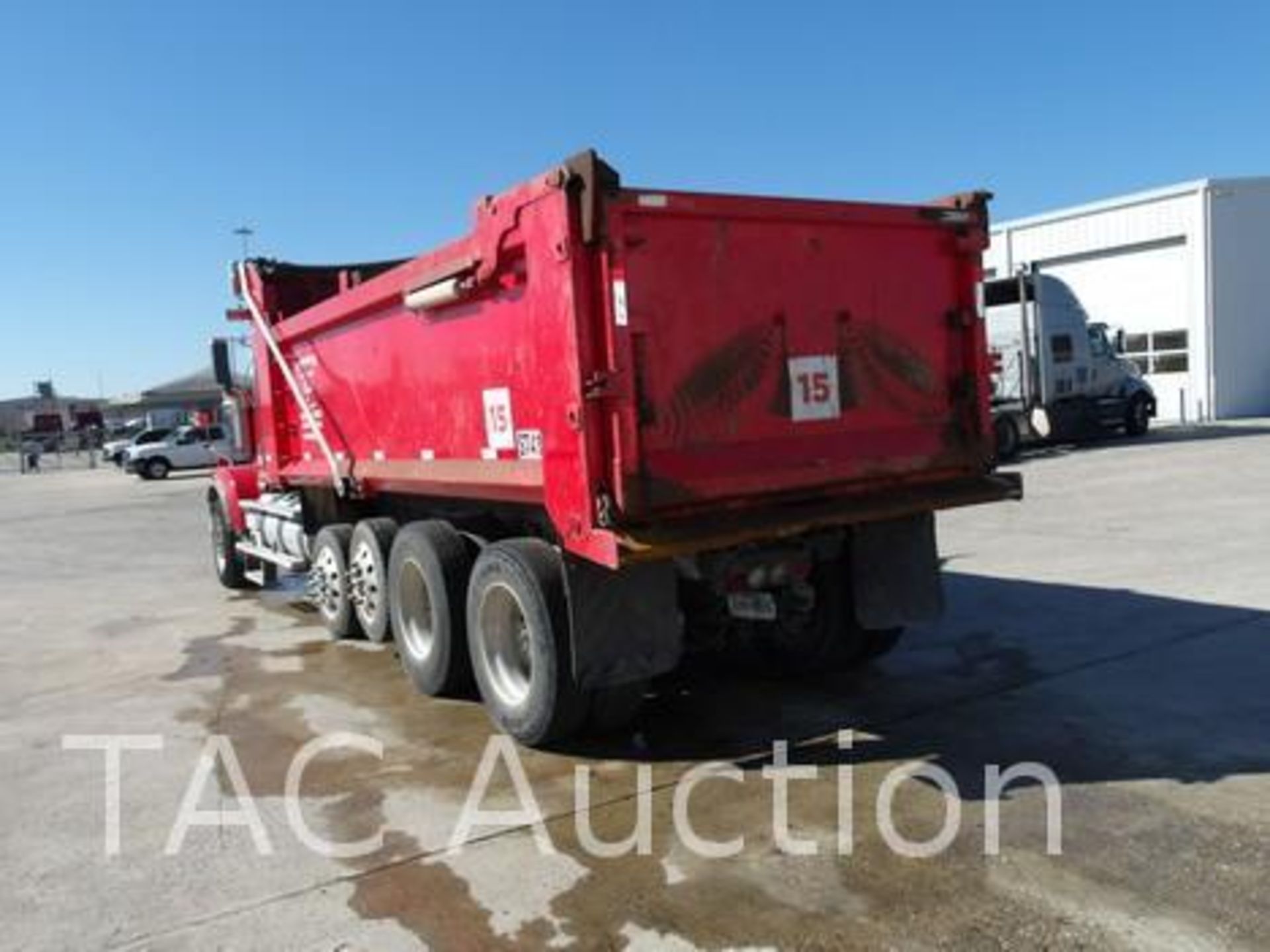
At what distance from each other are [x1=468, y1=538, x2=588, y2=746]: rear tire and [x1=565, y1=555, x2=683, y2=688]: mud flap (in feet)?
0.53

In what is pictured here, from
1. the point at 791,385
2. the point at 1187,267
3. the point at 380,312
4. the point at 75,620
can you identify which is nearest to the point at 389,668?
the point at 380,312

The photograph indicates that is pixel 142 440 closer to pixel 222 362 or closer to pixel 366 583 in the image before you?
pixel 222 362

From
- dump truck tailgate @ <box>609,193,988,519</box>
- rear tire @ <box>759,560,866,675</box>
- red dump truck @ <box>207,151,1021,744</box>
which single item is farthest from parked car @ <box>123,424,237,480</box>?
dump truck tailgate @ <box>609,193,988,519</box>

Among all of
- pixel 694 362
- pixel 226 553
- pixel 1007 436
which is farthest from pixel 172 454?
pixel 694 362

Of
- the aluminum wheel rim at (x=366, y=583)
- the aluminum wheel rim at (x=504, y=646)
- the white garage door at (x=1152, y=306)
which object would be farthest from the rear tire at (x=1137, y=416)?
the aluminum wheel rim at (x=504, y=646)

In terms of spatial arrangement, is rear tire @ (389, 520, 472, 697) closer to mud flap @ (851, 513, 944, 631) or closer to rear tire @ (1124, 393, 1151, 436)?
mud flap @ (851, 513, 944, 631)

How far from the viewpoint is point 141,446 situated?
44.1 metres

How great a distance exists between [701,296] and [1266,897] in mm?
3304

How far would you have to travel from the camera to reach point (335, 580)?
937 cm

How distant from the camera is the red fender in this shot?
41.3 ft

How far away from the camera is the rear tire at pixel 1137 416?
87.7ft

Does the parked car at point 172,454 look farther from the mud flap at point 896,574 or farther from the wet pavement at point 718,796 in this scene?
the mud flap at point 896,574

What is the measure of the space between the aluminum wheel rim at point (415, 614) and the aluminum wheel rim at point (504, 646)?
93 centimetres

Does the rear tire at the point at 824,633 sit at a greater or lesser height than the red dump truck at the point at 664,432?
lesser
